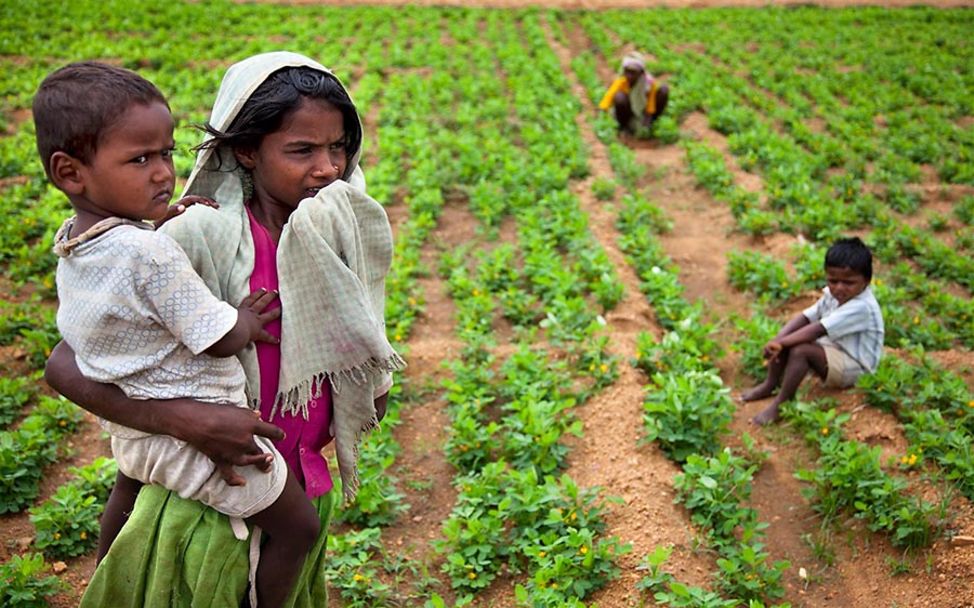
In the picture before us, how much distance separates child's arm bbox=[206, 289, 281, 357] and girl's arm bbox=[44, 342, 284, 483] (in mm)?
128

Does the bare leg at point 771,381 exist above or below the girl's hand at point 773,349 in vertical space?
below

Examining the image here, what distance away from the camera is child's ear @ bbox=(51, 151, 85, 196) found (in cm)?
166

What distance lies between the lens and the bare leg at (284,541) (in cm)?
194

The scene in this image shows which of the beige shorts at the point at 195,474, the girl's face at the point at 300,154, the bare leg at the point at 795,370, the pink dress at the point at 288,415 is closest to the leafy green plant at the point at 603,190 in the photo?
the bare leg at the point at 795,370

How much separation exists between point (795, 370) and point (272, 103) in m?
3.77

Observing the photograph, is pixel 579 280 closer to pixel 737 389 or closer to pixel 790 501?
pixel 737 389

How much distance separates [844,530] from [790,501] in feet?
1.04

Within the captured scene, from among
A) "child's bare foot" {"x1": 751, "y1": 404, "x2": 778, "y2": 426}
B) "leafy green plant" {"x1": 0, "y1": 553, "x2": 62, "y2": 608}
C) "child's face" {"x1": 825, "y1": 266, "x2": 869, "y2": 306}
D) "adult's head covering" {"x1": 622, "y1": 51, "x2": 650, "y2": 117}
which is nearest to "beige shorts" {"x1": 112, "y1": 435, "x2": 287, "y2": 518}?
"leafy green plant" {"x1": 0, "y1": 553, "x2": 62, "y2": 608}

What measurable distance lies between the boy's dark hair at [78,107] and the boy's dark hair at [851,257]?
13.0ft

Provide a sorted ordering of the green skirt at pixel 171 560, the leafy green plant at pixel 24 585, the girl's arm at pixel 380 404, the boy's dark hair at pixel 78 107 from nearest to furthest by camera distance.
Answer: the boy's dark hair at pixel 78 107 < the green skirt at pixel 171 560 < the girl's arm at pixel 380 404 < the leafy green plant at pixel 24 585

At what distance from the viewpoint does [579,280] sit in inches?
245

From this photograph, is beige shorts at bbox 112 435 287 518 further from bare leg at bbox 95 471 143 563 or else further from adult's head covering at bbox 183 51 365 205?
adult's head covering at bbox 183 51 365 205

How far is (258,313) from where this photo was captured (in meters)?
1.81

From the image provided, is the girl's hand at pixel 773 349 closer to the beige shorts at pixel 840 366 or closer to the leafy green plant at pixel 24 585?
the beige shorts at pixel 840 366
